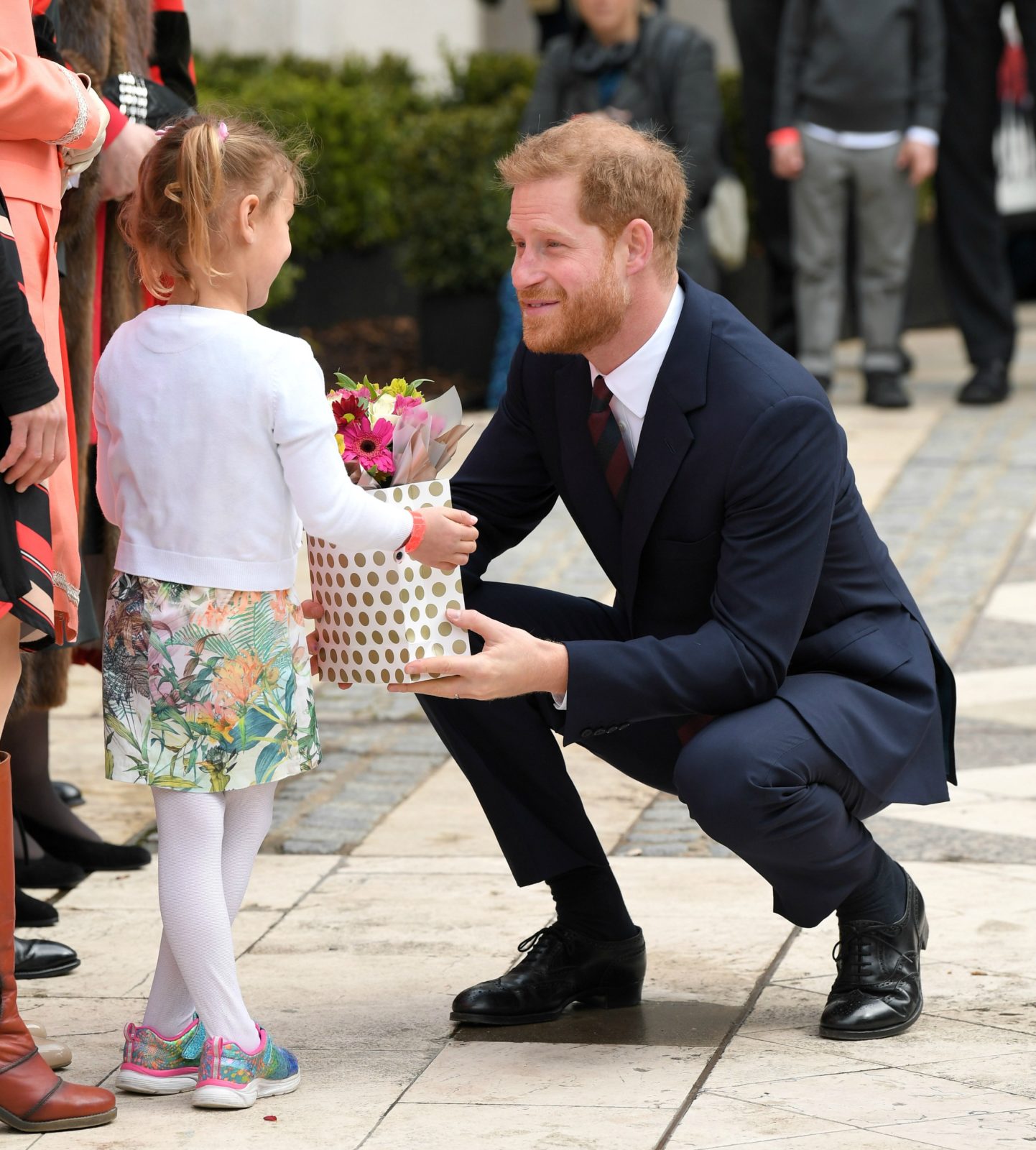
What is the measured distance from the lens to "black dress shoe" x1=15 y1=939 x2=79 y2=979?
11.4ft

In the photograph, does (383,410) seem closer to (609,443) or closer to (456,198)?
(609,443)

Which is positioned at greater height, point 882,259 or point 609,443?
point 609,443

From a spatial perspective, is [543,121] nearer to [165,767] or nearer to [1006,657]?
[1006,657]

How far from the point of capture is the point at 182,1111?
9.55 feet

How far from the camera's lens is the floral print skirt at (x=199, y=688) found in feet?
9.45

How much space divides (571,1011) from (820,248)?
6026 mm

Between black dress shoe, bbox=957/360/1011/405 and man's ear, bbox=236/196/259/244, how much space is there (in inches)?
265

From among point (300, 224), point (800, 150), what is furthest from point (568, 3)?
point (800, 150)

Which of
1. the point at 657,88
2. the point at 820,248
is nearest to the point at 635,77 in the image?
the point at 657,88

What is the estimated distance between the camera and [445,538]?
2951mm

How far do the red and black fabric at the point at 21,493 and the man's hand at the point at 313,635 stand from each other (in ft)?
1.39

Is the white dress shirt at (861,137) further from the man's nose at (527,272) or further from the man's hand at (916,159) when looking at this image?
the man's nose at (527,272)

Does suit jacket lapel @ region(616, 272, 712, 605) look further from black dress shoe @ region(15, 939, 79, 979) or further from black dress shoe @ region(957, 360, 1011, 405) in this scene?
black dress shoe @ region(957, 360, 1011, 405)

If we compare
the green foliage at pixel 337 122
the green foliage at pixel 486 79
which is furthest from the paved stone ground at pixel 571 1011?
the green foliage at pixel 486 79
